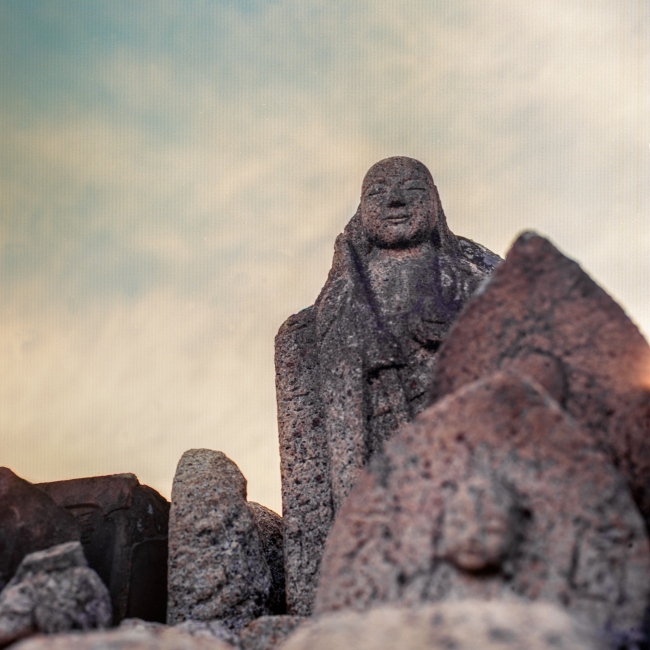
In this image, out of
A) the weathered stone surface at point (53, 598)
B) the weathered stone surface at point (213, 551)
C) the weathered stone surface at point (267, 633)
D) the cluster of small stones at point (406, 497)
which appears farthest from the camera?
the weathered stone surface at point (213, 551)

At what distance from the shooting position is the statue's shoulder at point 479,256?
7.00 m

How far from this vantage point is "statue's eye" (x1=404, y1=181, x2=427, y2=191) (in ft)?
22.3

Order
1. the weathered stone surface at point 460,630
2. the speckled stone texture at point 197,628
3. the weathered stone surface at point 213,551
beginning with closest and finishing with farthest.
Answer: the weathered stone surface at point 460,630
the speckled stone texture at point 197,628
the weathered stone surface at point 213,551

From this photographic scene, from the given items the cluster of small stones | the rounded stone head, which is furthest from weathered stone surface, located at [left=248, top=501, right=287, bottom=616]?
the rounded stone head

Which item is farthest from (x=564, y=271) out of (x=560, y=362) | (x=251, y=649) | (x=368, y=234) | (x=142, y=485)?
(x=142, y=485)

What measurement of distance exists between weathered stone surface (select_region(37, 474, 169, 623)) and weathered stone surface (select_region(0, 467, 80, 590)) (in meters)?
0.66

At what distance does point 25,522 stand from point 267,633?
172cm

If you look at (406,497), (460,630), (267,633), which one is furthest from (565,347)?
(267,633)

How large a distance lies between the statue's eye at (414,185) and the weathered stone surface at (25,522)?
3.44m

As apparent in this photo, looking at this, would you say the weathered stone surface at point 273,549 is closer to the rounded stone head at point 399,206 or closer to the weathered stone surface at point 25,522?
the weathered stone surface at point 25,522

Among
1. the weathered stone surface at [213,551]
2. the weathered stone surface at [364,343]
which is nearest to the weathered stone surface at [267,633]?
the weathered stone surface at [213,551]

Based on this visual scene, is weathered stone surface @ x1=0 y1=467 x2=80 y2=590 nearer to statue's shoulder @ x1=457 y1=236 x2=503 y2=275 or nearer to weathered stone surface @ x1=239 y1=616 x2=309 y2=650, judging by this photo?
weathered stone surface @ x1=239 y1=616 x2=309 y2=650

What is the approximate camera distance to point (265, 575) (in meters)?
5.87

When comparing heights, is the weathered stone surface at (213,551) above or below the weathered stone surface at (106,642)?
above
